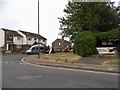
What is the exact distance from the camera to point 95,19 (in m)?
33.9

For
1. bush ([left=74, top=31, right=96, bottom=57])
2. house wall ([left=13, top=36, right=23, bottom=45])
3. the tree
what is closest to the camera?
bush ([left=74, top=31, right=96, bottom=57])

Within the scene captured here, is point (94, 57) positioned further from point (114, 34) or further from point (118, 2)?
point (118, 2)

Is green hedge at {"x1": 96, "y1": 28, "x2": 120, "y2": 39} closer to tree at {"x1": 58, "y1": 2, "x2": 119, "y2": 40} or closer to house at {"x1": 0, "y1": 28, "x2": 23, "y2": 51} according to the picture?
tree at {"x1": 58, "y1": 2, "x2": 119, "y2": 40}

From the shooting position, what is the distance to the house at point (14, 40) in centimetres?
7881

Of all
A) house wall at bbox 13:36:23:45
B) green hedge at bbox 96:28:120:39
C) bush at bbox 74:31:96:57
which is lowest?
bush at bbox 74:31:96:57

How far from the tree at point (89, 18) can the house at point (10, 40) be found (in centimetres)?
4256

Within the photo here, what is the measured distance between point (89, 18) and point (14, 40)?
52.9 meters

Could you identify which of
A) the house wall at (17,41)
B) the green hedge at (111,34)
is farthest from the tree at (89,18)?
the house wall at (17,41)

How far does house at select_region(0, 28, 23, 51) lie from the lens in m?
78.8

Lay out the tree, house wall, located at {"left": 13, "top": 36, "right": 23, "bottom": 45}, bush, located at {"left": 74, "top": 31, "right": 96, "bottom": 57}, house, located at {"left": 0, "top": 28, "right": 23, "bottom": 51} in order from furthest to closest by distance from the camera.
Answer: house wall, located at {"left": 13, "top": 36, "right": 23, "bottom": 45}
house, located at {"left": 0, "top": 28, "right": 23, "bottom": 51}
the tree
bush, located at {"left": 74, "top": 31, "right": 96, "bottom": 57}

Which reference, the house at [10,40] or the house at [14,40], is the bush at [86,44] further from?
the house at [10,40]

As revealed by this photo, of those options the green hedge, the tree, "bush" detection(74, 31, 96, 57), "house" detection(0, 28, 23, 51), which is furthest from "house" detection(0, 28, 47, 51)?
"bush" detection(74, 31, 96, 57)

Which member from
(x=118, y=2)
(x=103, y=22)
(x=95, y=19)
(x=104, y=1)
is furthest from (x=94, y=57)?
(x=118, y=2)

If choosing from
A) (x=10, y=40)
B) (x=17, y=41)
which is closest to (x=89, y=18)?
(x=10, y=40)
